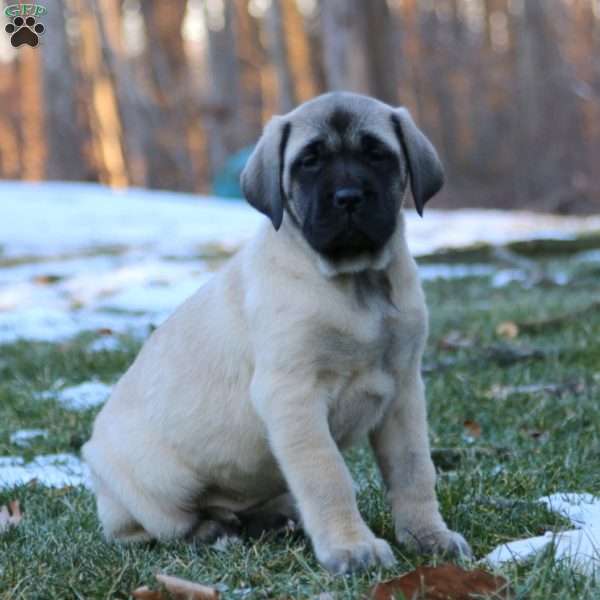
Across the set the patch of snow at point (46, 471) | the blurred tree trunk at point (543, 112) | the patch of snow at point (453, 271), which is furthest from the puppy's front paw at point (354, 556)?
the blurred tree trunk at point (543, 112)

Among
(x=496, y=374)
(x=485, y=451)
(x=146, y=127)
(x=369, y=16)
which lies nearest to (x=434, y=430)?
(x=485, y=451)

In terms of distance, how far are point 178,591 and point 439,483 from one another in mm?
1301

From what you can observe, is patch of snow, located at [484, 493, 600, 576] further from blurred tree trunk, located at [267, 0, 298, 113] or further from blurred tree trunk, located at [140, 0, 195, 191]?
blurred tree trunk, located at [140, 0, 195, 191]

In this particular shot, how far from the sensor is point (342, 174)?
3.07 metres

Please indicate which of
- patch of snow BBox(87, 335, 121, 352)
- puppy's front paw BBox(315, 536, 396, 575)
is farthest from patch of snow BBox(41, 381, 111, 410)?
puppy's front paw BBox(315, 536, 396, 575)

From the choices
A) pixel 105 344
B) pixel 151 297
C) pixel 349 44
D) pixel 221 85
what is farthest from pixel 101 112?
pixel 105 344

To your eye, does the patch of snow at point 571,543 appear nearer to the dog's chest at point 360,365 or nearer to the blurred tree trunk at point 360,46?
the dog's chest at point 360,365

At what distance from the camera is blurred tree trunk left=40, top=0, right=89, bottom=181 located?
68.1 ft

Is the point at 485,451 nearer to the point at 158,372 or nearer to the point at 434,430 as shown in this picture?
the point at 434,430

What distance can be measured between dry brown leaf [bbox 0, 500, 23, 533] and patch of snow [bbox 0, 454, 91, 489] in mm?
205

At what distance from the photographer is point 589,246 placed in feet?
37.2

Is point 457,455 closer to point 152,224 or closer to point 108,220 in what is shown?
point 152,224

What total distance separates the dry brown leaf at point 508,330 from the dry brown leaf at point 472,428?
6.08ft

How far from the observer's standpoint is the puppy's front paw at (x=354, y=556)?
268cm
